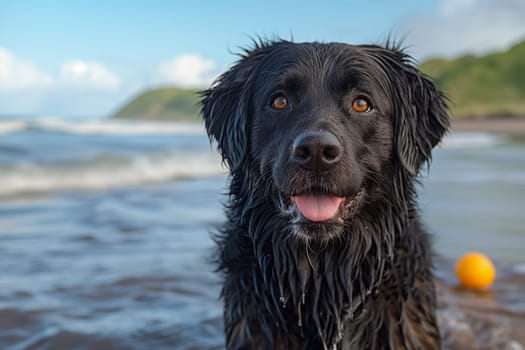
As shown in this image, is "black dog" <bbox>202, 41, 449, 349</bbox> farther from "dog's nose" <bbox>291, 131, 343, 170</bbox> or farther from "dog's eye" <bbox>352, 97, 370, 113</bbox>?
"dog's nose" <bbox>291, 131, 343, 170</bbox>

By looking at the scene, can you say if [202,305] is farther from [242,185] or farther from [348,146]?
[348,146]

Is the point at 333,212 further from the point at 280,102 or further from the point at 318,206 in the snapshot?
the point at 280,102

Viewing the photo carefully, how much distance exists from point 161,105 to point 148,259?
311ft

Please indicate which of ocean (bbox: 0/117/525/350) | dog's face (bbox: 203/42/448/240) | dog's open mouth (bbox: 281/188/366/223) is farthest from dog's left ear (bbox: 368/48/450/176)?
ocean (bbox: 0/117/525/350)

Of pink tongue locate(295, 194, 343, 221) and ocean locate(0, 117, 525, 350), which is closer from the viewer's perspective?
pink tongue locate(295, 194, 343, 221)

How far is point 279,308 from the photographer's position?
3.01 metres

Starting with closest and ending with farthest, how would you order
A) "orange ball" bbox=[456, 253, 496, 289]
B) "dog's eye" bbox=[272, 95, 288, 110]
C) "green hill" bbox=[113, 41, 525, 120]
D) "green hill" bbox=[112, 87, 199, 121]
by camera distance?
"dog's eye" bbox=[272, 95, 288, 110] < "orange ball" bbox=[456, 253, 496, 289] < "green hill" bbox=[113, 41, 525, 120] < "green hill" bbox=[112, 87, 199, 121]

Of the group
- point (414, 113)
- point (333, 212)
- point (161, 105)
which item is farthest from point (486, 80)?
point (333, 212)

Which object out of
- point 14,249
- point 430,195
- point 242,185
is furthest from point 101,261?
point 430,195

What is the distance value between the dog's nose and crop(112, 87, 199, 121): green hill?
79840mm

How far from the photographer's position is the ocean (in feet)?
13.3

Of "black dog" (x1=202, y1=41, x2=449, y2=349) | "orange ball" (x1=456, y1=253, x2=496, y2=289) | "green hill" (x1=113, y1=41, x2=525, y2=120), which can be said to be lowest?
"orange ball" (x1=456, y1=253, x2=496, y2=289)

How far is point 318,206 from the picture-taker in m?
2.74

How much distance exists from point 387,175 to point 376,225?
27 cm
